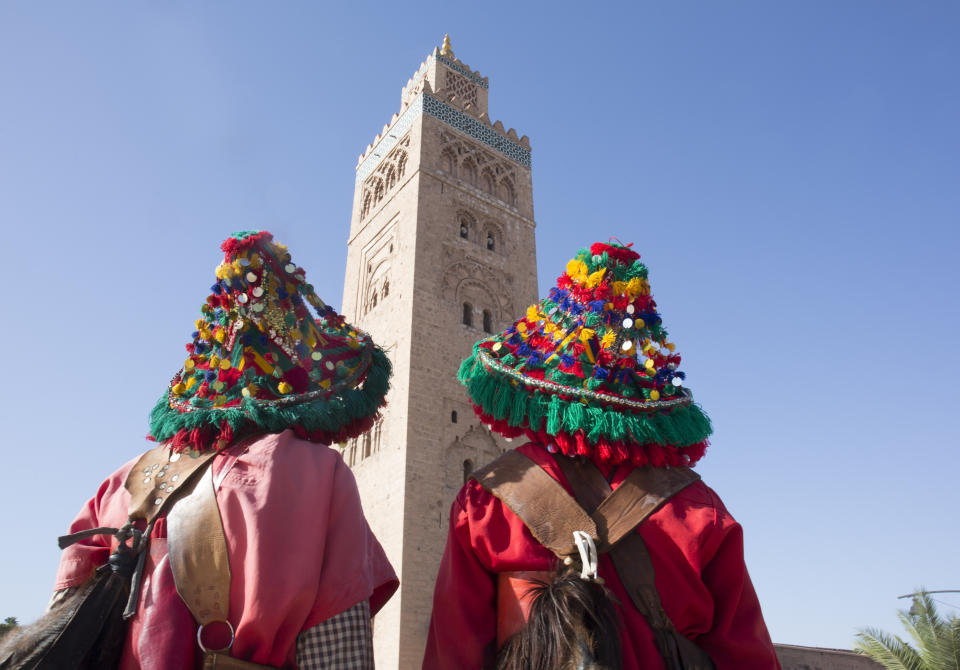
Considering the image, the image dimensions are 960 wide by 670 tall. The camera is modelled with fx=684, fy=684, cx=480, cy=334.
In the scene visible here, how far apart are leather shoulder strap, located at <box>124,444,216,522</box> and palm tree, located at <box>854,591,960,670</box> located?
9.93 meters

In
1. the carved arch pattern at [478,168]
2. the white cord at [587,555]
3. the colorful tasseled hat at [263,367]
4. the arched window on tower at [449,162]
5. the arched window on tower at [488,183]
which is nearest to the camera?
the white cord at [587,555]

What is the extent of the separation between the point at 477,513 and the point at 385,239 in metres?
14.0

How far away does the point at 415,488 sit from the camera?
11.4m

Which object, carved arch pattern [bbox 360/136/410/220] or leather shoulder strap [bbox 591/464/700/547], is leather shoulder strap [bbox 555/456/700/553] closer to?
leather shoulder strap [bbox 591/464/700/547]

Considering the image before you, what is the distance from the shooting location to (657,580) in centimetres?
171

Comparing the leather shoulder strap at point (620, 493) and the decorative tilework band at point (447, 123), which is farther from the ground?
the decorative tilework band at point (447, 123)

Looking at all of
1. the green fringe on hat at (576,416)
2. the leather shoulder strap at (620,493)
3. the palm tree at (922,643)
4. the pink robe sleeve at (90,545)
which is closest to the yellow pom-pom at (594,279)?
the green fringe on hat at (576,416)

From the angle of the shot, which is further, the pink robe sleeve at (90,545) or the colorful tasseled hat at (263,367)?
the colorful tasseled hat at (263,367)

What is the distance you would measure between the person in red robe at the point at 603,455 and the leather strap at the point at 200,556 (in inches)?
21.3

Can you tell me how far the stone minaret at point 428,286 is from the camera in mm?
11188

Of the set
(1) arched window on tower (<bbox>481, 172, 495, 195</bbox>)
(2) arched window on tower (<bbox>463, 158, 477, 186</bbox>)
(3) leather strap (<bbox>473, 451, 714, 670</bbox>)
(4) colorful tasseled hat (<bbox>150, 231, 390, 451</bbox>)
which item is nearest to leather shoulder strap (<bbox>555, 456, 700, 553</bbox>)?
(3) leather strap (<bbox>473, 451, 714, 670</bbox>)

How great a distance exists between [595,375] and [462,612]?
0.72 meters

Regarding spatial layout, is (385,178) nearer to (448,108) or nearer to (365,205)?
(365,205)

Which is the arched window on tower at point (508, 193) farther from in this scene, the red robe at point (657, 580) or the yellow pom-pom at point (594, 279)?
the red robe at point (657, 580)
